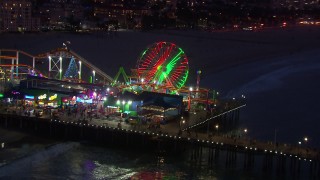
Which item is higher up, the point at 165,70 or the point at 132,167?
the point at 165,70

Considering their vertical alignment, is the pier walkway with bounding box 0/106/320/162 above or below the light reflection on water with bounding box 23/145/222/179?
above

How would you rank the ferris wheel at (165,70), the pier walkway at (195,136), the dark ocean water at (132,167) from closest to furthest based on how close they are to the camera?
the dark ocean water at (132,167) → the pier walkway at (195,136) → the ferris wheel at (165,70)

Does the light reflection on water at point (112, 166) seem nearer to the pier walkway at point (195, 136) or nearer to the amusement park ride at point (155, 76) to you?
the pier walkway at point (195, 136)

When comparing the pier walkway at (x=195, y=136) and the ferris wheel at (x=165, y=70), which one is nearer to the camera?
the pier walkway at (x=195, y=136)

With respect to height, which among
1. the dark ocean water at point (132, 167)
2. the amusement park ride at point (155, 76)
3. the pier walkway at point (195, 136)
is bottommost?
the dark ocean water at point (132, 167)

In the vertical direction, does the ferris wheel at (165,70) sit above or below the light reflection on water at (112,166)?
above

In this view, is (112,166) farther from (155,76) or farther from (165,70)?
(165,70)

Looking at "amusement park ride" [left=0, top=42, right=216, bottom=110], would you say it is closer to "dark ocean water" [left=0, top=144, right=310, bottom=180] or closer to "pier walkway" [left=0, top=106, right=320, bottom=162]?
"pier walkway" [left=0, top=106, right=320, bottom=162]

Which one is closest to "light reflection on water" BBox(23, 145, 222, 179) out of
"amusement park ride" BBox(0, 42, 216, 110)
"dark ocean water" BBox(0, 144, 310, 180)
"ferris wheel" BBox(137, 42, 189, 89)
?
"dark ocean water" BBox(0, 144, 310, 180)

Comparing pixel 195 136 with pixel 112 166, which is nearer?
pixel 112 166

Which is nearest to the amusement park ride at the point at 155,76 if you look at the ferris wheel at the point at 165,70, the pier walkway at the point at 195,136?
the ferris wheel at the point at 165,70

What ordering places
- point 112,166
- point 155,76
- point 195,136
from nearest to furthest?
point 112,166 → point 195,136 → point 155,76

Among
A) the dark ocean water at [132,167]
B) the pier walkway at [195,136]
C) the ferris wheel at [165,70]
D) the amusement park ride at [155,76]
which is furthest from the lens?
the ferris wheel at [165,70]

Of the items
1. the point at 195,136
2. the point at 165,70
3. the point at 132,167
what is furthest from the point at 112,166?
the point at 165,70
